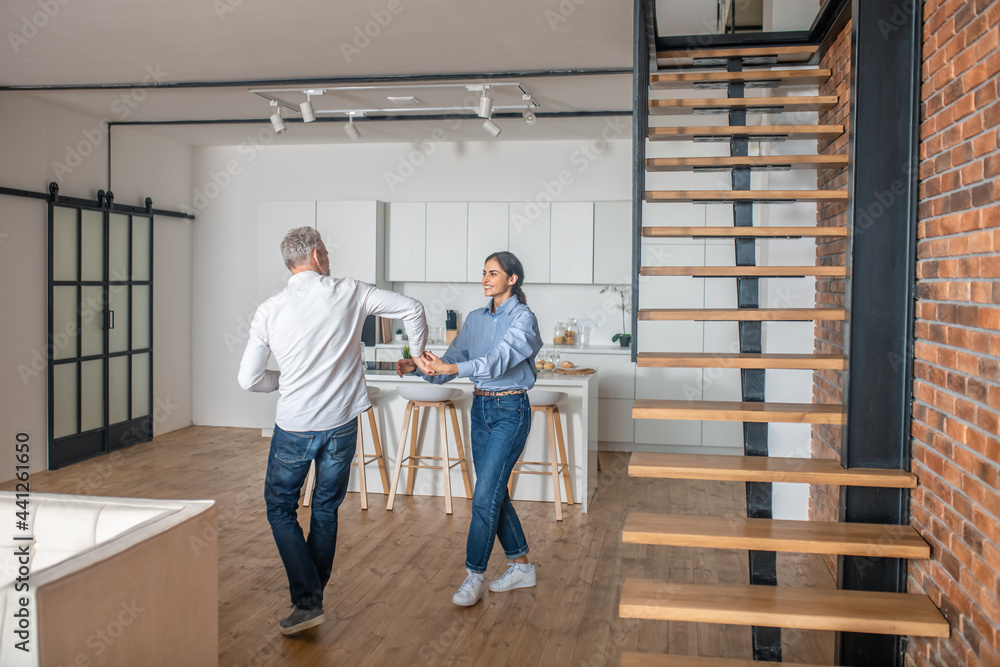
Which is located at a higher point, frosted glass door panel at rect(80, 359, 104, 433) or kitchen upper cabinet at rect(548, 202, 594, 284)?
kitchen upper cabinet at rect(548, 202, 594, 284)

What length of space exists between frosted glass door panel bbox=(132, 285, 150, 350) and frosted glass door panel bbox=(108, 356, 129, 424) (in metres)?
0.25

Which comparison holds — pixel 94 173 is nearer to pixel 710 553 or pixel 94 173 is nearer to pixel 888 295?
pixel 710 553

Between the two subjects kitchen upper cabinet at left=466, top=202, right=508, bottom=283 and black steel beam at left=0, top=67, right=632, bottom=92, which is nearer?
black steel beam at left=0, top=67, right=632, bottom=92

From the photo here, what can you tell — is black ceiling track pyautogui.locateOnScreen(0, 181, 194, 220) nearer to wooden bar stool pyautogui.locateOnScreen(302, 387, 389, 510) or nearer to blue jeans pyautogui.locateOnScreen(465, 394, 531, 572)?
wooden bar stool pyautogui.locateOnScreen(302, 387, 389, 510)

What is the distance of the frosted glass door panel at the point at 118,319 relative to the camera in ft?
23.4

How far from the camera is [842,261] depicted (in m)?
3.80

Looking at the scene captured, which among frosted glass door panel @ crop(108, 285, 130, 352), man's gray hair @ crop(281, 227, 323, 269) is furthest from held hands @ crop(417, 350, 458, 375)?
frosted glass door panel @ crop(108, 285, 130, 352)

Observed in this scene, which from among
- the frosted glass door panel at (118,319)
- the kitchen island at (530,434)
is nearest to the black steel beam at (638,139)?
the kitchen island at (530,434)

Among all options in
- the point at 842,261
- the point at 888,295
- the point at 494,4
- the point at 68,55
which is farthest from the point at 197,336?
the point at 888,295

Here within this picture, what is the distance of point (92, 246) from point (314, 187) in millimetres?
2122

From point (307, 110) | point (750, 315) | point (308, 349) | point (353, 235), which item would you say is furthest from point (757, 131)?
point (353, 235)

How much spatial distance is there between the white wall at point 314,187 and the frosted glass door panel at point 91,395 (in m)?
1.39

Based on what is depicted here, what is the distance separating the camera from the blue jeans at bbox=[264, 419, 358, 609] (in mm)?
3307

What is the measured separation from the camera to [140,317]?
7562 millimetres
